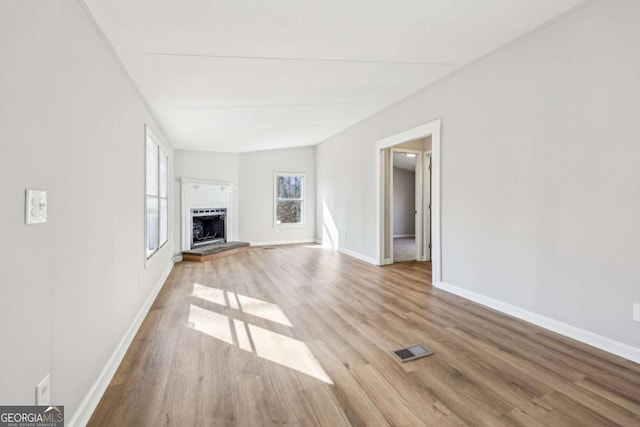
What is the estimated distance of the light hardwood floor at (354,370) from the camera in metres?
1.45

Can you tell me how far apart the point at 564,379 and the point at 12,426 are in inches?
104

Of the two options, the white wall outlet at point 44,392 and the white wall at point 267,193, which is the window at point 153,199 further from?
the white wall at point 267,193

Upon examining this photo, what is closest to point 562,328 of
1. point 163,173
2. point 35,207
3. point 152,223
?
point 35,207

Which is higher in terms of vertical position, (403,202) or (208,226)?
(403,202)

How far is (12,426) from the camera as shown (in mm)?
961

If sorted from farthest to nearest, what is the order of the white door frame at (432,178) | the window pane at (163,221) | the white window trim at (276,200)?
the white window trim at (276,200) < the window pane at (163,221) < the white door frame at (432,178)

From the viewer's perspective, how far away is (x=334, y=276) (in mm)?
4207

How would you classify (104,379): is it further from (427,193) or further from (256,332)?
(427,193)

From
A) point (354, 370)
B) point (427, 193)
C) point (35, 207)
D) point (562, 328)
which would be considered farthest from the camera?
point (427, 193)

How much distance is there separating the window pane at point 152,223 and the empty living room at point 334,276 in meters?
0.08

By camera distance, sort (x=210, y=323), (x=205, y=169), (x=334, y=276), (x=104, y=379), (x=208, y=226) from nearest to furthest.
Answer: (x=104, y=379) < (x=210, y=323) < (x=334, y=276) < (x=205, y=169) < (x=208, y=226)

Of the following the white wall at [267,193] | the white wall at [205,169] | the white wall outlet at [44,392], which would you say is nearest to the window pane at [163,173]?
the white wall at [205,169]

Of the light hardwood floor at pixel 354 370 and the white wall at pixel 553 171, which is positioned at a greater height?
the white wall at pixel 553 171

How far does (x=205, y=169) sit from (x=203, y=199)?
0.71 meters
